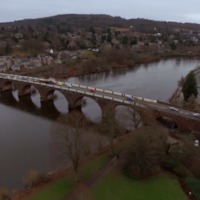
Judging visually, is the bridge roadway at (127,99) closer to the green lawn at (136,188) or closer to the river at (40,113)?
the river at (40,113)

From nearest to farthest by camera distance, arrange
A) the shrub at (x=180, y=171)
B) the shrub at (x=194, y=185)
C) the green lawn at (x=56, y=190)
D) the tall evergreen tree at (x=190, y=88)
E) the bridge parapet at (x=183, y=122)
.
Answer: the shrub at (x=194, y=185) → the green lawn at (x=56, y=190) → the shrub at (x=180, y=171) → the bridge parapet at (x=183, y=122) → the tall evergreen tree at (x=190, y=88)

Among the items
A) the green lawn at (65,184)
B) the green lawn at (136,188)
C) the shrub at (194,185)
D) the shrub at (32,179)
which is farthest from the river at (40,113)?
the shrub at (194,185)

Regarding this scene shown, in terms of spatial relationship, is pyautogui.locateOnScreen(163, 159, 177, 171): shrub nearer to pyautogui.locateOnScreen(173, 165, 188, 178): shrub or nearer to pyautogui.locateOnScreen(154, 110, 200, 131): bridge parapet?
pyautogui.locateOnScreen(173, 165, 188, 178): shrub

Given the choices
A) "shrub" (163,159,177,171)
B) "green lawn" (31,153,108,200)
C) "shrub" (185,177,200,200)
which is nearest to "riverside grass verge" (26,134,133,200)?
"green lawn" (31,153,108,200)

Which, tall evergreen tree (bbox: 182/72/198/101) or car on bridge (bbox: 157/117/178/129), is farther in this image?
tall evergreen tree (bbox: 182/72/198/101)

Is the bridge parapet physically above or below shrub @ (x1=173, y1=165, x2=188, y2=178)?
above

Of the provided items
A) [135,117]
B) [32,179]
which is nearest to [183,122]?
[135,117]
